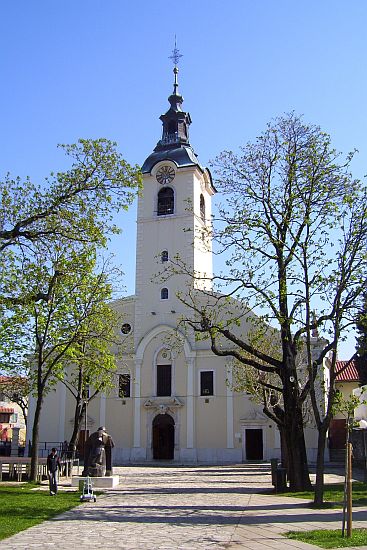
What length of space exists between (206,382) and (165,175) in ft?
48.6

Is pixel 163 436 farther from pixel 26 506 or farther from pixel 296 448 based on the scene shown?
pixel 26 506

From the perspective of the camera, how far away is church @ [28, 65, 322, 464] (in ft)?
121

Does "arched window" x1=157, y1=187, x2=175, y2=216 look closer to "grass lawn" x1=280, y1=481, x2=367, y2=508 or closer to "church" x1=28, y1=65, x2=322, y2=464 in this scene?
"church" x1=28, y1=65, x2=322, y2=464

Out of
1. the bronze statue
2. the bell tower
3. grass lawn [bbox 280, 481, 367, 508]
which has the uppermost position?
the bell tower

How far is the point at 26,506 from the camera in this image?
562 inches

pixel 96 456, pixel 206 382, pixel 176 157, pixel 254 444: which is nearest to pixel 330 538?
pixel 96 456

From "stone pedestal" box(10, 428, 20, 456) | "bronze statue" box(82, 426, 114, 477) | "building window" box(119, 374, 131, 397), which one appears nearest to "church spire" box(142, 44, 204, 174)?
"building window" box(119, 374, 131, 397)

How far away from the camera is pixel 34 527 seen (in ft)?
38.0

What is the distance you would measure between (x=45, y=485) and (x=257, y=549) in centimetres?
1241

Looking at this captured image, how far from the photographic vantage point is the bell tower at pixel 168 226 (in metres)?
40.4

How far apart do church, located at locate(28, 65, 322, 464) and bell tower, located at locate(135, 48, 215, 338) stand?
71mm

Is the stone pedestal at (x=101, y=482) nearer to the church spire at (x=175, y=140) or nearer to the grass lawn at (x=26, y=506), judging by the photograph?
the grass lawn at (x=26, y=506)

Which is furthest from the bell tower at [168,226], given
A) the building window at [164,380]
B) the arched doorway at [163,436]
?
the arched doorway at [163,436]

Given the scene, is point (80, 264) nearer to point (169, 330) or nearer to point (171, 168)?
point (169, 330)
